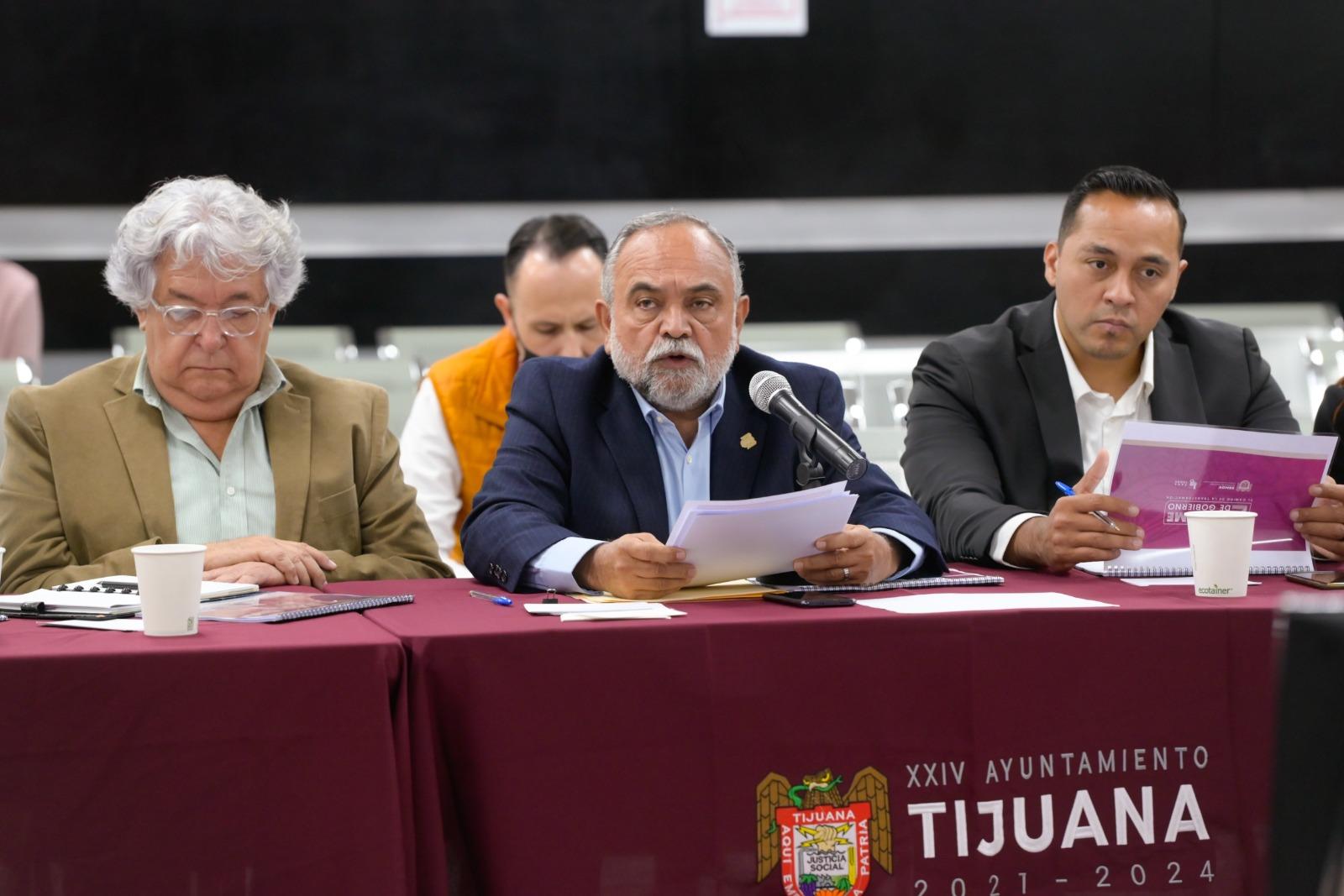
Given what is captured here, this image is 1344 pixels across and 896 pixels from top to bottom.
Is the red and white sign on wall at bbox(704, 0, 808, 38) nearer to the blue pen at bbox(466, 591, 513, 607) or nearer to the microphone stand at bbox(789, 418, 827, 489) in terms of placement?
the microphone stand at bbox(789, 418, 827, 489)

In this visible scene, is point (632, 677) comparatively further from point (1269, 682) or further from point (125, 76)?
point (125, 76)

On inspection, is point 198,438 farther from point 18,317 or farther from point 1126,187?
point 18,317

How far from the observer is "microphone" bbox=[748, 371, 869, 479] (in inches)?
A: 80.6

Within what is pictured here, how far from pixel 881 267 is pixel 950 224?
353mm

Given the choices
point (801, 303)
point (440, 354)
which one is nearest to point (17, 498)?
point (440, 354)

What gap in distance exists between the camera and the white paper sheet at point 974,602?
6.06 feet

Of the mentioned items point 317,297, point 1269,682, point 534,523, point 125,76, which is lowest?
point 1269,682

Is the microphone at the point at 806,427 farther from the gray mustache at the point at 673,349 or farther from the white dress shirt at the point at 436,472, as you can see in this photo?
the white dress shirt at the point at 436,472

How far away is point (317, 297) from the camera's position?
615 centimetres

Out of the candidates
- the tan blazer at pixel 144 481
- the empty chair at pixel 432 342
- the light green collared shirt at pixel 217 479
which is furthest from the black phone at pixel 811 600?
the empty chair at pixel 432 342

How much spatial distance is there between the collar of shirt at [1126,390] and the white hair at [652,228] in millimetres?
712

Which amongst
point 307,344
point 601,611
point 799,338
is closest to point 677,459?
point 601,611

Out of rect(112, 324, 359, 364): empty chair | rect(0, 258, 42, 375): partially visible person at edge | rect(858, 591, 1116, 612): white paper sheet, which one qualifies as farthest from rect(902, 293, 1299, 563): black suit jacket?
rect(0, 258, 42, 375): partially visible person at edge

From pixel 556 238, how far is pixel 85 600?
1.97m
